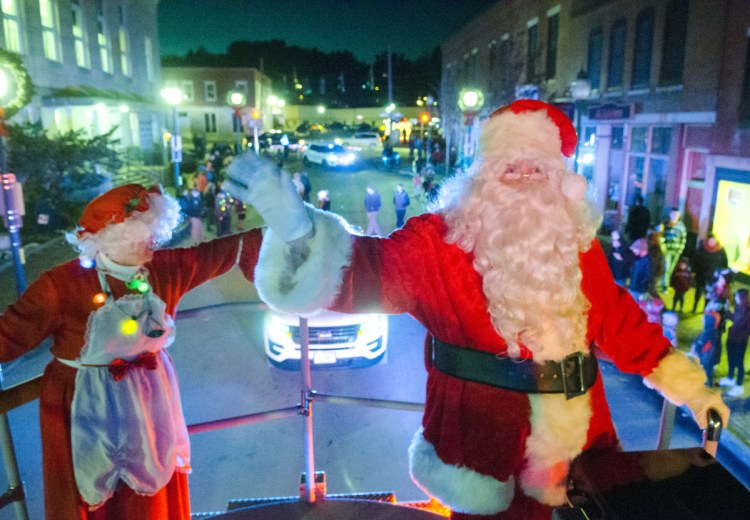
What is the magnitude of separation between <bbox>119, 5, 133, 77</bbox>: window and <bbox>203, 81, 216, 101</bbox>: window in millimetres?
30946

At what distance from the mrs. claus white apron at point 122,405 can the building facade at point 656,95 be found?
718cm

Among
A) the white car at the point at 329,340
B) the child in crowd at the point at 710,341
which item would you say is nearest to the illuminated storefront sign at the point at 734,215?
the child in crowd at the point at 710,341

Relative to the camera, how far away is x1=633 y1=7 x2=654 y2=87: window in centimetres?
1380

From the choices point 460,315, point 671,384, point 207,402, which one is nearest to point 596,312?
point 671,384

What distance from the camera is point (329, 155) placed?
→ 35.6 m

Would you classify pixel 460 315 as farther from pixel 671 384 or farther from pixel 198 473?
pixel 198 473

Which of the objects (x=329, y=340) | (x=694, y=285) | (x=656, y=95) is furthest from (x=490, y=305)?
(x=656, y=95)

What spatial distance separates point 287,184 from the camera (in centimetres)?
182

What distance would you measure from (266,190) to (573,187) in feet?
3.55

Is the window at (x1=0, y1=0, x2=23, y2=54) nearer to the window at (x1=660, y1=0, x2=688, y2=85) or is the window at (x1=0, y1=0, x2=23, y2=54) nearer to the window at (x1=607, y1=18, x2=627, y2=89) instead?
the window at (x1=607, y1=18, x2=627, y2=89)

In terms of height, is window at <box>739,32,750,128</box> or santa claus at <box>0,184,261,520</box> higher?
window at <box>739,32,750,128</box>

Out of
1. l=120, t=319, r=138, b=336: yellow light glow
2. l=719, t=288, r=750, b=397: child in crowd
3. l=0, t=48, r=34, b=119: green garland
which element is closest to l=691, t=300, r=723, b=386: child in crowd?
l=719, t=288, r=750, b=397: child in crowd

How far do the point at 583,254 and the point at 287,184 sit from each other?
1.15 m

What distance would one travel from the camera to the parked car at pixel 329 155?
115ft
